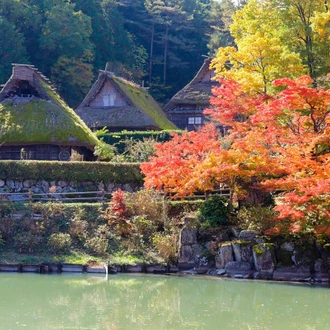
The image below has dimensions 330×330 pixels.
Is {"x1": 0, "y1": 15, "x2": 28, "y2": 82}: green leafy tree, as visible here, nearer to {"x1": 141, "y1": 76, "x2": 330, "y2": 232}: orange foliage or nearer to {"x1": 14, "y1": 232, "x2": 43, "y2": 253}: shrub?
{"x1": 14, "y1": 232, "x2": 43, "y2": 253}: shrub

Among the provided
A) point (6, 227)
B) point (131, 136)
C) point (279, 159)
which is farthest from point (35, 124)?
point (279, 159)

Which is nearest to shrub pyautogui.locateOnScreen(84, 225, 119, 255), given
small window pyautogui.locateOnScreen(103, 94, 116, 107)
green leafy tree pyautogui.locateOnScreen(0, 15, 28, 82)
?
small window pyautogui.locateOnScreen(103, 94, 116, 107)

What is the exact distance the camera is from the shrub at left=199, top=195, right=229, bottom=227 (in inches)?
918

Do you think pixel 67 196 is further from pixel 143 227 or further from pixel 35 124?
pixel 35 124

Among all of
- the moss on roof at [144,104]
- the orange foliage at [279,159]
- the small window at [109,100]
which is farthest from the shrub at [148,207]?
the small window at [109,100]

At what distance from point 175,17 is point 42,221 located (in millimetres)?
39661

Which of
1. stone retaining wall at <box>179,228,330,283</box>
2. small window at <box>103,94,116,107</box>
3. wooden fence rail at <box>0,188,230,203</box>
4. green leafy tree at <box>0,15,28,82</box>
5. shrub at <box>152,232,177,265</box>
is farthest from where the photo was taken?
green leafy tree at <box>0,15,28,82</box>

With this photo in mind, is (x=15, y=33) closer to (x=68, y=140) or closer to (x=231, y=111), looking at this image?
(x=68, y=140)

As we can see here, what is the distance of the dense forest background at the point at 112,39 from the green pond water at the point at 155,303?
25141 mm

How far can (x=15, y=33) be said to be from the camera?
4634 centimetres

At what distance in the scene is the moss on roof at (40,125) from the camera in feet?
101

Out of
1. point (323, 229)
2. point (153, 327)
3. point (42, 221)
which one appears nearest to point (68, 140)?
point (42, 221)

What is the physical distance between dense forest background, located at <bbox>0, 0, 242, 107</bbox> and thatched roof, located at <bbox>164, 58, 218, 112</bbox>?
93.5 inches

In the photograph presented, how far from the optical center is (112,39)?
54.5 meters
